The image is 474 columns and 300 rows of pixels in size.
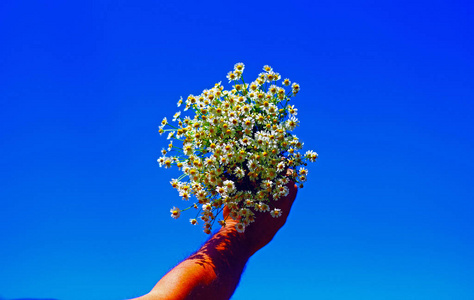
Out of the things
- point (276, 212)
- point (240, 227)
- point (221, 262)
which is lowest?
point (221, 262)

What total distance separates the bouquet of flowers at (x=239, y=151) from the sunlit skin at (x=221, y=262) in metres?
0.11

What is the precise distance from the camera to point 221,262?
2740 mm

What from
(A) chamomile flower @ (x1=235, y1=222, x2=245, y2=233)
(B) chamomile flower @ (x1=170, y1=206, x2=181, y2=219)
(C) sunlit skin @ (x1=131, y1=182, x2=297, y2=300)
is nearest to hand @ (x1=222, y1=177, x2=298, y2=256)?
(C) sunlit skin @ (x1=131, y1=182, x2=297, y2=300)

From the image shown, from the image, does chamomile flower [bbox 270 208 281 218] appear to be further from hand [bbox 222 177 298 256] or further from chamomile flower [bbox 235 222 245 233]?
chamomile flower [bbox 235 222 245 233]

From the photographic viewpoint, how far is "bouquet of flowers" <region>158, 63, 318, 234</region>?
2820 mm

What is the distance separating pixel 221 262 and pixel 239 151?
2.37ft

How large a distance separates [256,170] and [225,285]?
0.76m

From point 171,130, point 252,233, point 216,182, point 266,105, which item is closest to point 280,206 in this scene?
point 252,233

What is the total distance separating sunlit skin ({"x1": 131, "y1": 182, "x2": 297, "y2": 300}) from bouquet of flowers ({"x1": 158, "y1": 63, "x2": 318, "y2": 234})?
108mm

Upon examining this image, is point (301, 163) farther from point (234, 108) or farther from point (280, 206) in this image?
point (234, 108)

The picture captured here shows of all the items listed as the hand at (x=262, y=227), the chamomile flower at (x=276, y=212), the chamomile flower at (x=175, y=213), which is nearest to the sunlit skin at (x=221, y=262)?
the hand at (x=262, y=227)

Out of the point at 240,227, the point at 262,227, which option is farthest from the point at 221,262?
the point at 262,227

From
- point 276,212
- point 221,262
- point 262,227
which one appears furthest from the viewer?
point 262,227

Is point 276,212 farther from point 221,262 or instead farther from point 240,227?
point 221,262
